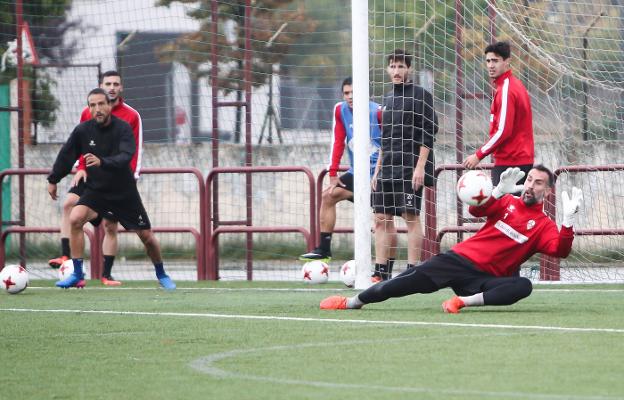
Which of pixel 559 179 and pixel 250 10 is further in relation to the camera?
pixel 250 10

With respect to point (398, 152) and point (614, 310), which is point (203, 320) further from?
point (398, 152)

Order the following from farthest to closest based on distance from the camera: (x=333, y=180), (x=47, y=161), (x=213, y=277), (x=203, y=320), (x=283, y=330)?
(x=47, y=161)
(x=213, y=277)
(x=333, y=180)
(x=203, y=320)
(x=283, y=330)

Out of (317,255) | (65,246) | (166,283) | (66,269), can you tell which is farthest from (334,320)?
(65,246)

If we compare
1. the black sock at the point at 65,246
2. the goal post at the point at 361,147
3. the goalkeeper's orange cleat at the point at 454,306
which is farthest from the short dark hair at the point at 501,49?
the black sock at the point at 65,246

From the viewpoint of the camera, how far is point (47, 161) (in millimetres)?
19234

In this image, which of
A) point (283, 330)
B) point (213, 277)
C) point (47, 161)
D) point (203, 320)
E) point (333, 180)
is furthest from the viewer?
point (47, 161)

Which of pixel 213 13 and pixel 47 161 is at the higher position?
pixel 213 13

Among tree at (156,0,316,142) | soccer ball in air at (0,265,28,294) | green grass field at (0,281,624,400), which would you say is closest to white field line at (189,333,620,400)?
green grass field at (0,281,624,400)

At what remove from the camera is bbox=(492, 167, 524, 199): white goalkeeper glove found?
9.02m

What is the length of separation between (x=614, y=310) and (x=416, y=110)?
3.41 meters

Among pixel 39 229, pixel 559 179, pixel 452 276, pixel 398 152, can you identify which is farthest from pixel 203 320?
pixel 39 229

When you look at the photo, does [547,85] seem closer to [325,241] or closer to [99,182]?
[325,241]

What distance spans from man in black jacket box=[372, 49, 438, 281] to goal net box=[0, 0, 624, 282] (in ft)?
1.90

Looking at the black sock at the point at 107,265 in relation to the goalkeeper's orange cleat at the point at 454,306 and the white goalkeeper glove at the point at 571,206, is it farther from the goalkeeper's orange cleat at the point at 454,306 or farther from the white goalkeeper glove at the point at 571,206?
the white goalkeeper glove at the point at 571,206
